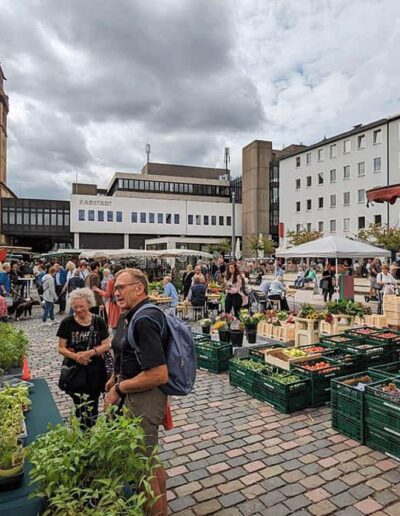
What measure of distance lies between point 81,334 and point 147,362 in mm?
1733

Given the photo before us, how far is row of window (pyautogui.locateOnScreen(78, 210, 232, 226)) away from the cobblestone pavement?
51.3 meters

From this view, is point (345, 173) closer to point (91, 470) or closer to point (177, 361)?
point (177, 361)

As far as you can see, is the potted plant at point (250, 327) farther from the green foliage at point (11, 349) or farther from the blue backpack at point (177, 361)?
the blue backpack at point (177, 361)

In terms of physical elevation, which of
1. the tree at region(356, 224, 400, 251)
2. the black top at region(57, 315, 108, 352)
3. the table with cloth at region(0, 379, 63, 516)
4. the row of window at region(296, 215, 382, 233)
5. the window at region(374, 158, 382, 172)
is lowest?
the table with cloth at region(0, 379, 63, 516)

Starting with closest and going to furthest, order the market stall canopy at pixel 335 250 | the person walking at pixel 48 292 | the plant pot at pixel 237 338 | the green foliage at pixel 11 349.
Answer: the green foliage at pixel 11 349 → the plant pot at pixel 237 338 → the person walking at pixel 48 292 → the market stall canopy at pixel 335 250

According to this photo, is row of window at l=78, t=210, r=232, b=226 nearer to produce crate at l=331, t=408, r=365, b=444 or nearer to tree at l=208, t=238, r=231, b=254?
tree at l=208, t=238, r=231, b=254

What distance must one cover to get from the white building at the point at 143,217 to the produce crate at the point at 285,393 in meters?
39.4

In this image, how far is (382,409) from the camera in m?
3.86

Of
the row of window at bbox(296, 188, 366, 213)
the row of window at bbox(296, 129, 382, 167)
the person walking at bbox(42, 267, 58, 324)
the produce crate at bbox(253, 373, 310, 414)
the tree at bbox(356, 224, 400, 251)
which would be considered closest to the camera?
the produce crate at bbox(253, 373, 310, 414)

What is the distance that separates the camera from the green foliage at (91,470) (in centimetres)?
163

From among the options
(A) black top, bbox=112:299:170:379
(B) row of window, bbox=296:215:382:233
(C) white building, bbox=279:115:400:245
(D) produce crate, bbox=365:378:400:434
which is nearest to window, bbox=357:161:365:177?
(C) white building, bbox=279:115:400:245

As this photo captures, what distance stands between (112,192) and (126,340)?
237ft

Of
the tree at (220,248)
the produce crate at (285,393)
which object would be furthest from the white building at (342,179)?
the produce crate at (285,393)

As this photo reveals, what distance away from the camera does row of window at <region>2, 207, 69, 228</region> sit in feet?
181
